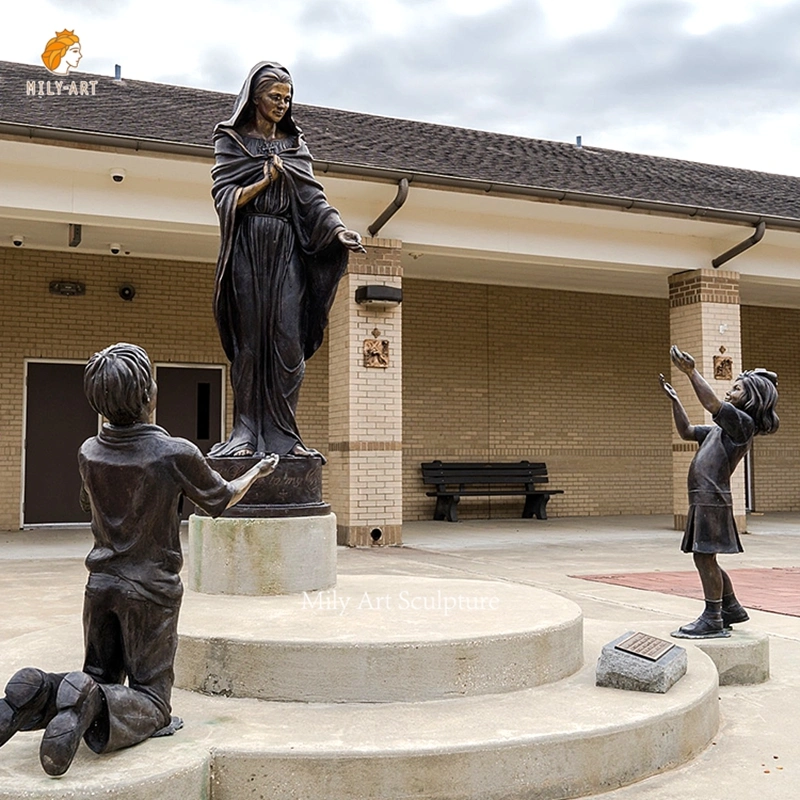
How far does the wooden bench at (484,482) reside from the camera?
610 inches

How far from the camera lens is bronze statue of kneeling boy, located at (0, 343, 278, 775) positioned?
2994 millimetres

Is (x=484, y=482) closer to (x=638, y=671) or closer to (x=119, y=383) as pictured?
(x=638, y=671)

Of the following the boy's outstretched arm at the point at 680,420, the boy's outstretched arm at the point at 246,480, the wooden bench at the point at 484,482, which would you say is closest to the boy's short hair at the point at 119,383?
the boy's outstretched arm at the point at 246,480

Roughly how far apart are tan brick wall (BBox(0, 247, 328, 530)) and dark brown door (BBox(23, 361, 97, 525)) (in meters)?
0.20

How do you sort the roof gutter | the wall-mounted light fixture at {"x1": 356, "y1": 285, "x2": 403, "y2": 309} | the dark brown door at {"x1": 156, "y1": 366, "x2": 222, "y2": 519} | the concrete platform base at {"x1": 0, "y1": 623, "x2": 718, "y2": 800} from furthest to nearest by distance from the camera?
1. the dark brown door at {"x1": 156, "y1": 366, "x2": 222, "y2": 519}
2. the wall-mounted light fixture at {"x1": 356, "y1": 285, "x2": 403, "y2": 309}
3. the roof gutter
4. the concrete platform base at {"x1": 0, "y1": 623, "x2": 718, "y2": 800}

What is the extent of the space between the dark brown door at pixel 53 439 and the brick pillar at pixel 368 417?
170 inches

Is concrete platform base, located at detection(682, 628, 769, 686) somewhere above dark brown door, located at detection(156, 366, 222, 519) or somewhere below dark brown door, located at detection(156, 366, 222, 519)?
below

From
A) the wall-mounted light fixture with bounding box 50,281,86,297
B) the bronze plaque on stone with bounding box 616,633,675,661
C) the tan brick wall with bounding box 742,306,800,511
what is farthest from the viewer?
the tan brick wall with bounding box 742,306,800,511

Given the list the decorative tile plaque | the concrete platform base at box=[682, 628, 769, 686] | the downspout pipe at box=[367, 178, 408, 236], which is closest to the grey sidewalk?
the concrete platform base at box=[682, 628, 769, 686]

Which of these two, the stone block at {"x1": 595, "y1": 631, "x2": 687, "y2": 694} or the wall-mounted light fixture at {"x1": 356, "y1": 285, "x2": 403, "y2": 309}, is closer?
the stone block at {"x1": 595, "y1": 631, "x2": 687, "y2": 694}

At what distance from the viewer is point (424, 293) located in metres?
16.0

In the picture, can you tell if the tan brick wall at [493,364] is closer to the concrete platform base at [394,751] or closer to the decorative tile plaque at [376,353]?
the decorative tile plaque at [376,353]

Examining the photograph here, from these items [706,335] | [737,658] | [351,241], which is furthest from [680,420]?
[706,335]

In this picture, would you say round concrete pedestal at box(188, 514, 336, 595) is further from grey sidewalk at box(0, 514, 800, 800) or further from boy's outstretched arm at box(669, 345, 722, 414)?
boy's outstretched arm at box(669, 345, 722, 414)
